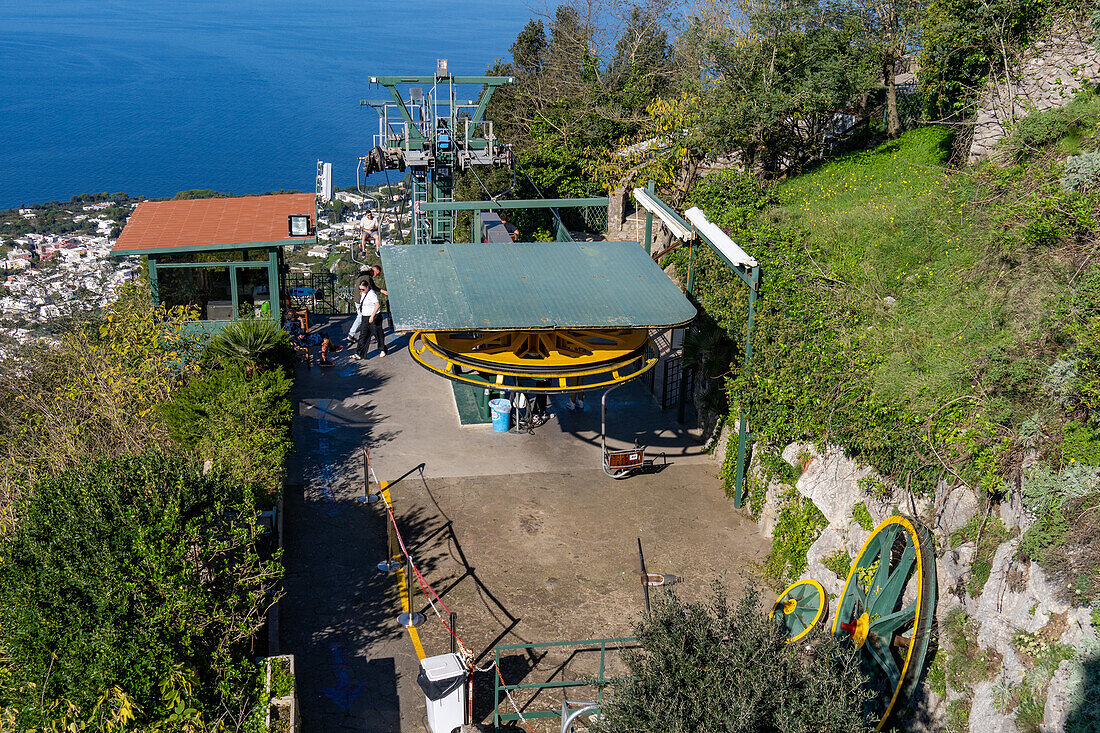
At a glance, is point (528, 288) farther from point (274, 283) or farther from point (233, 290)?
point (233, 290)

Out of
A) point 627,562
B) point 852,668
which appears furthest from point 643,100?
point 852,668

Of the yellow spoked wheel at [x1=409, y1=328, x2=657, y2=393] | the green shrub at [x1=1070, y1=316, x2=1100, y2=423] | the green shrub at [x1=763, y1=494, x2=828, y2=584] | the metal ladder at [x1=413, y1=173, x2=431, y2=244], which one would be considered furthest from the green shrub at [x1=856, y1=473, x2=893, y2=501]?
the metal ladder at [x1=413, y1=173, x2=431, y2=244]

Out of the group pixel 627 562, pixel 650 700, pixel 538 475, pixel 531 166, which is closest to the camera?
pixel 650 700

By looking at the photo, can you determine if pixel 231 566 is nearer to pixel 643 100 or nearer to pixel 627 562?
pixel 627 562

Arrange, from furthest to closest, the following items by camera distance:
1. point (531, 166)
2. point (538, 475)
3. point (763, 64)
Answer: point (531, 166) < point (763, 64) < point (538, 475)

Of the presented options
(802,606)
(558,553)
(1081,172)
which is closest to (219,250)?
(558,553)

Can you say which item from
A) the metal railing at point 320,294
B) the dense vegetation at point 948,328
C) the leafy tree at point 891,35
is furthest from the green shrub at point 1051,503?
the metal railing at point 320,294
